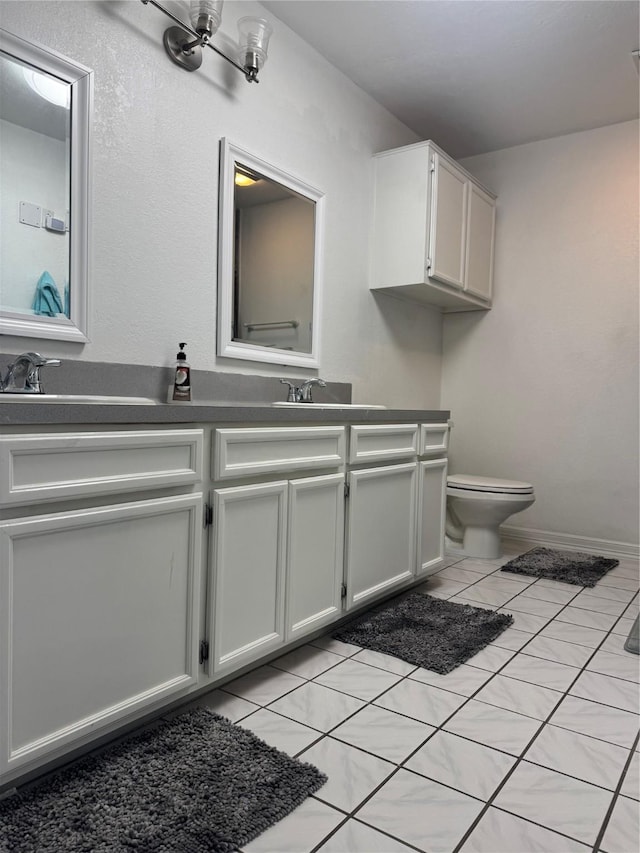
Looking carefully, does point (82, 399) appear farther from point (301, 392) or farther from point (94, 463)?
point (301, 392)

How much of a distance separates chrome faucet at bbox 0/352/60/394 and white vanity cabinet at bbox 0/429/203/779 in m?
0.47

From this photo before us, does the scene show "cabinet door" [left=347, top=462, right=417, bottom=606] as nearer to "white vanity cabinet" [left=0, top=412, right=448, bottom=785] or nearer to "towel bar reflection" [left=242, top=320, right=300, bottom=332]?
"white vanity cabinet" [left=0, top=412, right=448, bottom=785]

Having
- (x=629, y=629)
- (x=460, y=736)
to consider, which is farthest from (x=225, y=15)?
(x=629, y=629)

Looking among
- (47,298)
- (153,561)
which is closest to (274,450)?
(153,561)

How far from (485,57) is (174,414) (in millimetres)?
2456

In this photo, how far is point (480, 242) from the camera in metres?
3.73

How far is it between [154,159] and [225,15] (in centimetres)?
71

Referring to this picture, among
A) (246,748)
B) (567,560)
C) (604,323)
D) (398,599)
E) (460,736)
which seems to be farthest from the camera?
(604,323)

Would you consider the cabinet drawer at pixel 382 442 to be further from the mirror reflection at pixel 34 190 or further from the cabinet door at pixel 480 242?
the cabinet door at pixel 480 242

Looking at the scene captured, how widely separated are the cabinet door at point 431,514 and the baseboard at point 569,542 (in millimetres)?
1281

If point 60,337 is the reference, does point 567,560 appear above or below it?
below

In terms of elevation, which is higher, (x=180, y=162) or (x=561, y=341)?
(x=180, y=162)

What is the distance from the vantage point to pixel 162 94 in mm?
2104

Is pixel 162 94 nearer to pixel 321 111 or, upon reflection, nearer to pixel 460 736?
pixel 321 111
